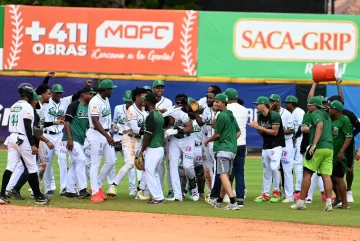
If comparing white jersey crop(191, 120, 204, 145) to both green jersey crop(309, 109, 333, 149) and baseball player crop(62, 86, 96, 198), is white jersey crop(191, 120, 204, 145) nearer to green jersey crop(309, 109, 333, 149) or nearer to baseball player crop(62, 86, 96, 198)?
baseball player crop(62, 86, 96, 198)

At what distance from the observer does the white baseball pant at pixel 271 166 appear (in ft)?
55.5

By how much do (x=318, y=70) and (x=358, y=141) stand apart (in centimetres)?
1268

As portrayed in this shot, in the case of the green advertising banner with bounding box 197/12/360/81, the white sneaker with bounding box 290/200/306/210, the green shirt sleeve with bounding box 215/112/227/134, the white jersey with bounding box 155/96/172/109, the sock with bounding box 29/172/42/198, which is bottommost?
the white sneaker with bounding box 290/200/306/210

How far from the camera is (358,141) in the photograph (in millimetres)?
30062

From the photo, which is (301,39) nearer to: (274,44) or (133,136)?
(274,44)

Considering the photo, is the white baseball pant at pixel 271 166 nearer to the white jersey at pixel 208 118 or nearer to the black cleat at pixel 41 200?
the white jersey at pixel 208 118

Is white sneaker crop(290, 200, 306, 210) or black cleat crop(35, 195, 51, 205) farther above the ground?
black cleat crop(35, 195, 51, 205)

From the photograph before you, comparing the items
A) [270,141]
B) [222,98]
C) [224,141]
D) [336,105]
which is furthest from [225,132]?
[336,105]

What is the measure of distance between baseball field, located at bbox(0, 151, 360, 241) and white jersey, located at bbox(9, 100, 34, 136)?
1226 mm

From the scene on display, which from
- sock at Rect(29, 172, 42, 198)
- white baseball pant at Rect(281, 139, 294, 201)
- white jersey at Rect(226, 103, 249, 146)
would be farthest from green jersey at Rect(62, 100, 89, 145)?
white baseball pant at Rect(281, 139, 294, 201)

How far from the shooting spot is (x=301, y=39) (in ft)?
104

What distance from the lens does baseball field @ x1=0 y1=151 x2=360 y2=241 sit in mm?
12478

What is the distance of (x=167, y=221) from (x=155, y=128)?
8.10 feet

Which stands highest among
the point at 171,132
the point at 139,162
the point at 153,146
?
the point at 171,132
